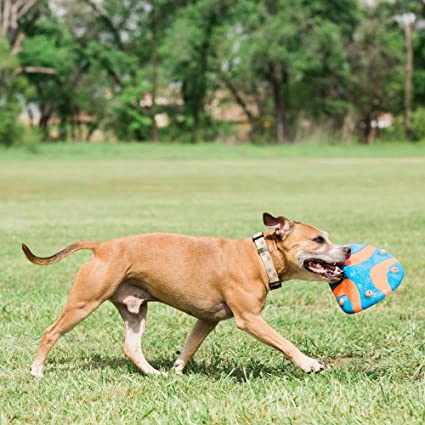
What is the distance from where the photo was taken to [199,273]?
567 centimetres

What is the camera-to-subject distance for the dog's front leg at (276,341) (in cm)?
529

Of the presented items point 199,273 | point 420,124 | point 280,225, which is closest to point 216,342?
point 199,273

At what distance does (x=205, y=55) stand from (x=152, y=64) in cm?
459

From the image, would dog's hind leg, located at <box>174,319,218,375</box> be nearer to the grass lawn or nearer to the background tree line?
the grass lawn

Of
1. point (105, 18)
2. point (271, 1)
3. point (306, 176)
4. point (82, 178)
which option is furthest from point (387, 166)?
point (105, 18)

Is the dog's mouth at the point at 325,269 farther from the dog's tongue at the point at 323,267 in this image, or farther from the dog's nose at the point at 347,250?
the dog's nose at the point at 347,250

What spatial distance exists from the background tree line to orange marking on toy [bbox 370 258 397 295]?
48.3m

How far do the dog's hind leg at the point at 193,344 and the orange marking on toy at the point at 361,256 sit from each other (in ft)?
3.36

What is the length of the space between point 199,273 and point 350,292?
1016mm

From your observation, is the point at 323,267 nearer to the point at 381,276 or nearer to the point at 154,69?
the point at 381,276

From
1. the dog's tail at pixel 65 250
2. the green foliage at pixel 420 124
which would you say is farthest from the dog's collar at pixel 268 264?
the green foliage at pixel 420 124

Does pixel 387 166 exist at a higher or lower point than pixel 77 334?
lower

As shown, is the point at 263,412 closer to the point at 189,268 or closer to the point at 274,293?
the point at 189,268

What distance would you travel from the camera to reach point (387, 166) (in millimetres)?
35312
